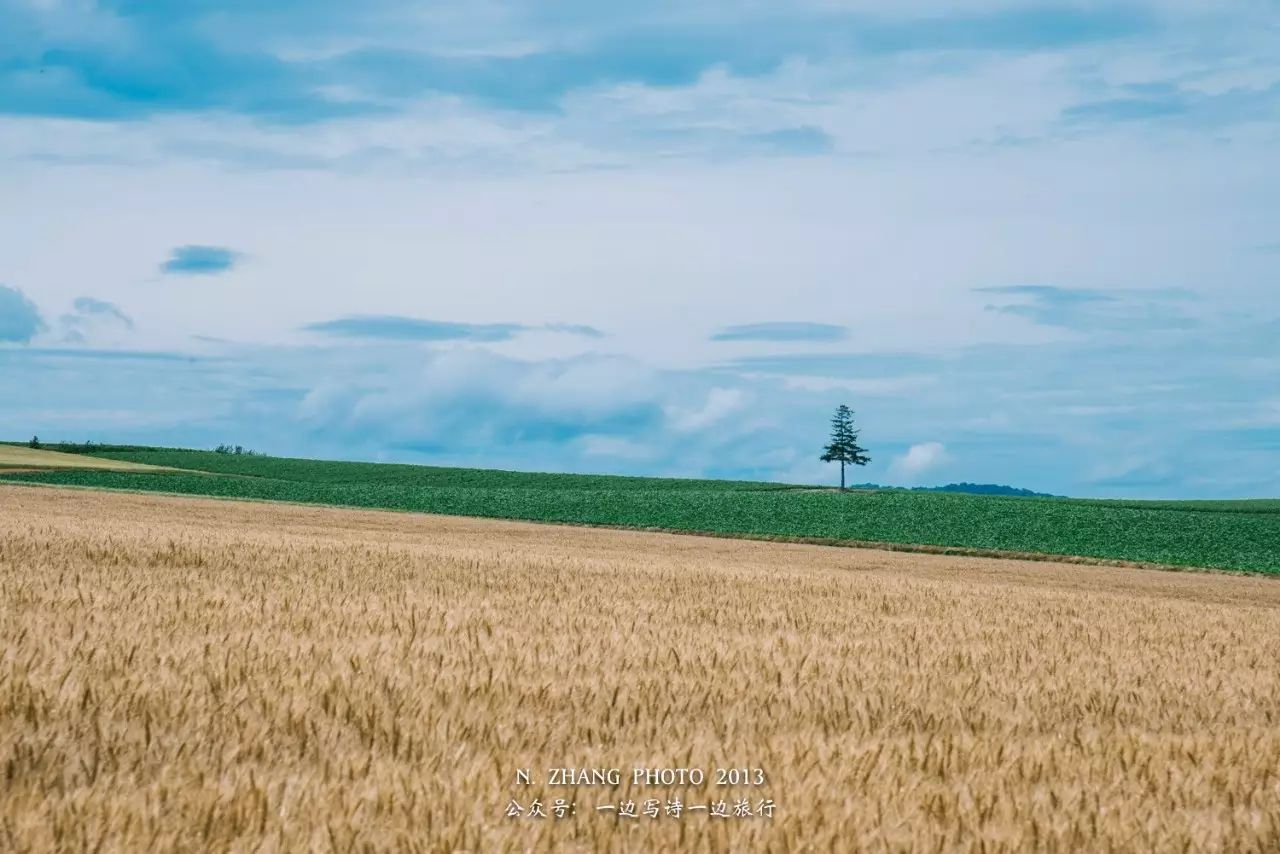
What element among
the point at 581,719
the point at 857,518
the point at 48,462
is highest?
the point at 48,462

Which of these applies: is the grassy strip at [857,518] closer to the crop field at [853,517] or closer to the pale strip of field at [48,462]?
the crop field at [853,517]

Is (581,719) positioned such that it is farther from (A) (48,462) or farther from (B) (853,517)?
(A) (48,462)

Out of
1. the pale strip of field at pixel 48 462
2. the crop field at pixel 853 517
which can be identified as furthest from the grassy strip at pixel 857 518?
the pale strip of field at pixel 48 462

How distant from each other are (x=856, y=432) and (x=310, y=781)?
112m

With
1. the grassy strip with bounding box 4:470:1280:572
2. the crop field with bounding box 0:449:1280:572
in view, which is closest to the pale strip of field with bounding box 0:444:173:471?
the crop field with bounding box 0:449:1280:572

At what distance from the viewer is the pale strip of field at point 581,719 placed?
3.94 metres

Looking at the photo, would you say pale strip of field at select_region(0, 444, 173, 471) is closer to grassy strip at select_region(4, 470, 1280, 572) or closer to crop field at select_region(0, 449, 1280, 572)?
crop field at select_region(0, 449, 1280, 572)

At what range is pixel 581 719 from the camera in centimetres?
602

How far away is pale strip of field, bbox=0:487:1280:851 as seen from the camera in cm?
394

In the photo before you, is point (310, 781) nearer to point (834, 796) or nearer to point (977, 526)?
point (834, 796)

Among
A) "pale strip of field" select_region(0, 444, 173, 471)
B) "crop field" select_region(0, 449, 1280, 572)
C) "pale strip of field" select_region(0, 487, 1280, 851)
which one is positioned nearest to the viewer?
"pale strip of field" select_region(0, 487, 1280, 851)

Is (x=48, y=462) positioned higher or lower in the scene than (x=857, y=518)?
higher

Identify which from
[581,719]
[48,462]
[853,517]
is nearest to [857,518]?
[853,517]

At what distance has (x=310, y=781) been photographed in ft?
14.1
